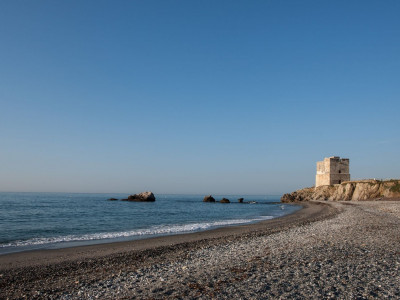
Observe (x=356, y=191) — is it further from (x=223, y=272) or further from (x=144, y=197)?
(x=144, y=197)

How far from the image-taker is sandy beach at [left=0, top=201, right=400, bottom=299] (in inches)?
282

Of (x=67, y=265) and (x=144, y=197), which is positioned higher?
(x=67, y=265)

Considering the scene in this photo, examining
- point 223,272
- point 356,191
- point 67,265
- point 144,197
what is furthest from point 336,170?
point 67,265

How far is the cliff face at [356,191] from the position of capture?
51.5 metres

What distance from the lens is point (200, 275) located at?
341 inches

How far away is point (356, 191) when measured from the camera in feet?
194

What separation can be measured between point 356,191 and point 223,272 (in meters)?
59.3

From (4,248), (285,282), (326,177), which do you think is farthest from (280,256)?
(326,177)

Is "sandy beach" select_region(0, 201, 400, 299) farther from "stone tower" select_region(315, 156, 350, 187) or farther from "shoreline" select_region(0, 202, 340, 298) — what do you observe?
"stone tower" select_region(315, 156, 350, 187)

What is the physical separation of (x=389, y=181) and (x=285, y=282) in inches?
2243

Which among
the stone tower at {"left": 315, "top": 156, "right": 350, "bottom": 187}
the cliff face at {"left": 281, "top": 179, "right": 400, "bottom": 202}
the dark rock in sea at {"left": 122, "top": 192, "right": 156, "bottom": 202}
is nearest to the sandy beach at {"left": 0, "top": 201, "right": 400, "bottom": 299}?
the cliff face at {"left": 281, "top": 179, "right": 400, "bottom": 202}

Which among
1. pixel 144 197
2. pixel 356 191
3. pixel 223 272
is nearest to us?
pixel 223 272

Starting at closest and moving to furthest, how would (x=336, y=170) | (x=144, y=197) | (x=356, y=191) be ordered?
(x=356, y=191)
(x=336, y=170)
(x=144, y=197)

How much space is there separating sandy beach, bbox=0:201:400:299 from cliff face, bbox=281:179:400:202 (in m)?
44.2
